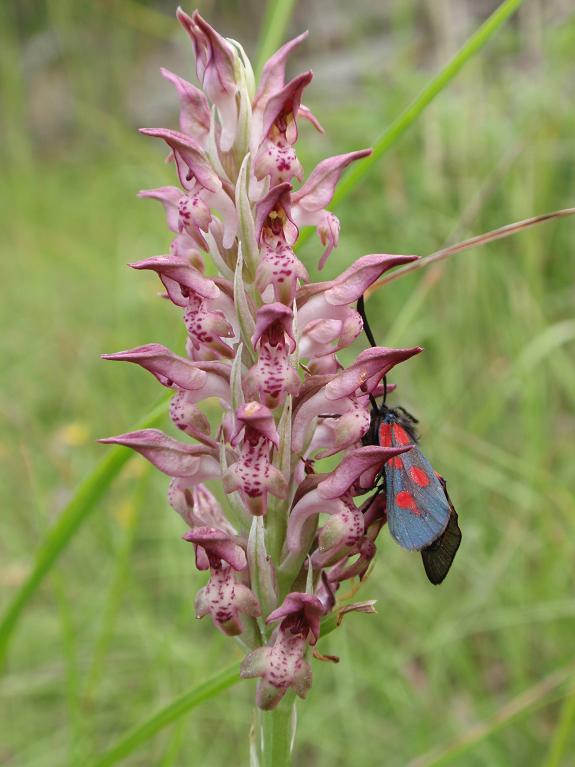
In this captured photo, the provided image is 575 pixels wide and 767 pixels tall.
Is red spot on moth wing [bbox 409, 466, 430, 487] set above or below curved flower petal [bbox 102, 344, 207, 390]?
below

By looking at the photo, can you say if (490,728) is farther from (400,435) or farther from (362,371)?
(362,371)

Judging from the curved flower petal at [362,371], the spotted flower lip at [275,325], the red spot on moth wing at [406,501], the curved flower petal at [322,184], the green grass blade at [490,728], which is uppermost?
the curved flower petal at [322,184]

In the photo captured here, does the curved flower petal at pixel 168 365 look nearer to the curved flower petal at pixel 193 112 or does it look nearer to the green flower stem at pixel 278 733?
the curved flower petal at pixel 193 112

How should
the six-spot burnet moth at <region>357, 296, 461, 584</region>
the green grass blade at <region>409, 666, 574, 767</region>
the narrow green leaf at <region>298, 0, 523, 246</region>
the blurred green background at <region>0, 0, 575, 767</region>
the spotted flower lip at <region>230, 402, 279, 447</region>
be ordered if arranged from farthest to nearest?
Result: the blurred green background at <region>0, 0, 575, 767</region>, the green grass blade at <region>409, 666, 574, 767</region>, the narrow green leaf at <region>298, 0, 523, 246</region>, the six-spot burnet moth at <region>357, 296, 461, 584</region>, the spotted flower lip at <region>230, 402, 279, 447</region>

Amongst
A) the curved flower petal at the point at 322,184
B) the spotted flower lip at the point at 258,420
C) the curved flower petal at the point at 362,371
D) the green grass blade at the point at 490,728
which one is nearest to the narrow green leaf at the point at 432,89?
the curved flower petal at the point at 322,184

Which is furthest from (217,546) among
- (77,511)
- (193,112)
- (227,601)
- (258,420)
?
(193,112)

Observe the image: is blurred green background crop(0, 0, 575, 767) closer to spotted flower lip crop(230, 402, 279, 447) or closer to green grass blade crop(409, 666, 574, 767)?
green grass blade crop(409, 666, 574, 767)

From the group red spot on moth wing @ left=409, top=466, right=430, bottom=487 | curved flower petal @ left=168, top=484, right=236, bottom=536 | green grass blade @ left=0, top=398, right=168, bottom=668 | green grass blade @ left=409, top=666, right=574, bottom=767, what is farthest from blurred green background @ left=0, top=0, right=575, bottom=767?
red spot on moth wing @ left=409, top=466, right=430, bottom=487
